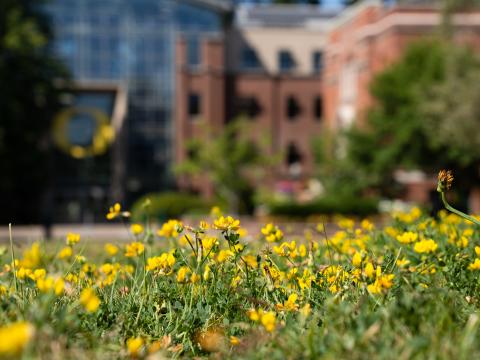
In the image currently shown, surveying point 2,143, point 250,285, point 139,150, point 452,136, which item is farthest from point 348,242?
point 139,150

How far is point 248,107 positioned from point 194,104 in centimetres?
427

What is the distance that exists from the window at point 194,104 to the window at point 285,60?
825 cm

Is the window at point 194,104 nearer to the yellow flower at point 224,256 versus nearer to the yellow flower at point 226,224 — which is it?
the yellow flower at point 224,256

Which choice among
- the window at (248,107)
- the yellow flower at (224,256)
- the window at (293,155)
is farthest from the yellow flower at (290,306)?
the window at (293,155)

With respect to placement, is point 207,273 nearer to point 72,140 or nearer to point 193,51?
point 72,140

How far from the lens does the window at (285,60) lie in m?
52.3

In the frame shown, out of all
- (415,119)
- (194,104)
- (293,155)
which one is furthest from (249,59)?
(415,119)

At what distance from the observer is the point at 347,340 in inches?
95.8

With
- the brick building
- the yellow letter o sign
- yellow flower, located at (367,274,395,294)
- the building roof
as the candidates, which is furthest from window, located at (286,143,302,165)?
yellow flower, located at (367,274,395,294)

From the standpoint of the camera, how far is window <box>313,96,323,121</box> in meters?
50.2

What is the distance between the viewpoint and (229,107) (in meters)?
48.6

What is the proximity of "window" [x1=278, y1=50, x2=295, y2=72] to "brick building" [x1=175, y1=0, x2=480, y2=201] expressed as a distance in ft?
0.23

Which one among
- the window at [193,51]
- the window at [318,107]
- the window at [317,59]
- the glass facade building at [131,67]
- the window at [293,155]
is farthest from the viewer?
the window at [317,59]

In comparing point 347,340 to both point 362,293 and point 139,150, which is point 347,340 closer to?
point 362,293
